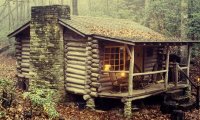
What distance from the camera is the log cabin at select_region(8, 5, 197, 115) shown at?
1852 centimetres

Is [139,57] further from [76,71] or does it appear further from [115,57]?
[76,71]

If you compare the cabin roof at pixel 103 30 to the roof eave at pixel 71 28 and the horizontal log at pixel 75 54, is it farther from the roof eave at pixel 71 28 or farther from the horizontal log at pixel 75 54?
the horizontal log at pixel 75 54

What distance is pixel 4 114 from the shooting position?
39.2 ft

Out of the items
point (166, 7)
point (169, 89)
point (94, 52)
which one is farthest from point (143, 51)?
point (166, 7)

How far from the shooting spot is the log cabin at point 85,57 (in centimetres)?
1852

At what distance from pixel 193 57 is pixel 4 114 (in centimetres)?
1973

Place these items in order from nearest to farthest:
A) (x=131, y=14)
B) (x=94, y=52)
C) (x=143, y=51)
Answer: (x=94, y=52)
(x=143, y=51)
(x=131, y=14)

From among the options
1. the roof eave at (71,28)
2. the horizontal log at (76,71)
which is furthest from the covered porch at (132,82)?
the roof eave at (71,28)

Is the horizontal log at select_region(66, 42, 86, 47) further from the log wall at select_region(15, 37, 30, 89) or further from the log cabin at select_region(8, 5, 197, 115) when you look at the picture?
the log wall at select_region(15, 37, 30, 89)

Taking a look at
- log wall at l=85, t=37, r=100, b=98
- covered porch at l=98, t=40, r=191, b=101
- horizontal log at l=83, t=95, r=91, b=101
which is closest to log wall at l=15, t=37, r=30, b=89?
horizontal log at l=83, t=95, r=91, b=101

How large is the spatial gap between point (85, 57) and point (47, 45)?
2.74 metres

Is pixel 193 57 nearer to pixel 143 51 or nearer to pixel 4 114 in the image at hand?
pixel 143 51

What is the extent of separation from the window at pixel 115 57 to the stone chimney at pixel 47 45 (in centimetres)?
279

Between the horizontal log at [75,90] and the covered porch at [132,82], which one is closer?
the covered porch at [132,82]
